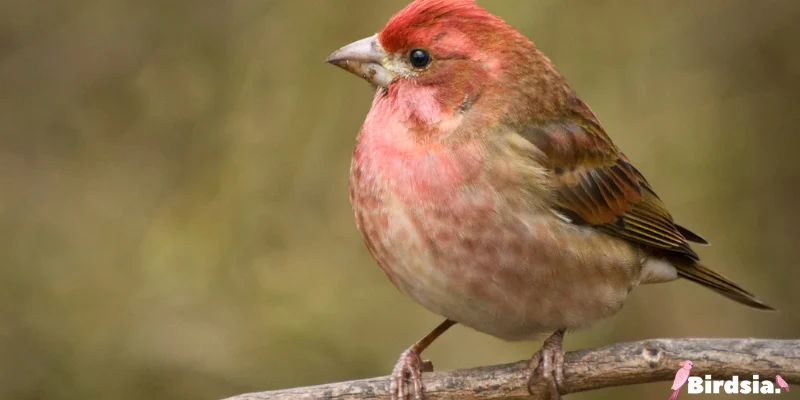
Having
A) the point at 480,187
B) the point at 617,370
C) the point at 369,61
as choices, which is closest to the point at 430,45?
the point at 369,61

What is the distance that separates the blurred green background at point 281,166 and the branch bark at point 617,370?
92.1 inches

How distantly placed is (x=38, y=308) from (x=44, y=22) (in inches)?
78.6

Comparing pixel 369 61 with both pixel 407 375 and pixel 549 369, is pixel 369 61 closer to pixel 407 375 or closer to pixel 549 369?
pixel 407 375

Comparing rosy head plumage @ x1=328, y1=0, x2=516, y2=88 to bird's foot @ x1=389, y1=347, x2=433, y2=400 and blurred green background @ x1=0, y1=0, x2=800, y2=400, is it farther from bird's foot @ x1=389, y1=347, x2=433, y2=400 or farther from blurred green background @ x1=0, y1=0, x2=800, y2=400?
A: blurred green background @ x1=0, y1=0, x2=800, y2=400

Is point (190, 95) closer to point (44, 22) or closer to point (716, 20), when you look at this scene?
point (44, 22)

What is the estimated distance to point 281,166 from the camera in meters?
7.98

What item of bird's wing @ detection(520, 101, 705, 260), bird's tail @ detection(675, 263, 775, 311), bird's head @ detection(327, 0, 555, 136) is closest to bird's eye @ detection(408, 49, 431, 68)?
bird's head @ detection(327, 0, 555, 136)

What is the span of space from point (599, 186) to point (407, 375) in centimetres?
129

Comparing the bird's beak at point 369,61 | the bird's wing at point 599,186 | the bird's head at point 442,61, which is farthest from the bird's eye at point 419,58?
the bird's wing at point 599,186

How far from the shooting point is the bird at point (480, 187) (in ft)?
16.4

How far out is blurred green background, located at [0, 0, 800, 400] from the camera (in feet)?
25.0

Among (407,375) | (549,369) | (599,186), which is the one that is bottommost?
(549,369)

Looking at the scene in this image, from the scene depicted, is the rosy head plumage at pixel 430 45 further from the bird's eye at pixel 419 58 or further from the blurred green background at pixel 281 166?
the blurred green background at pixel 281 166

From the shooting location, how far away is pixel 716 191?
808 centimetres
